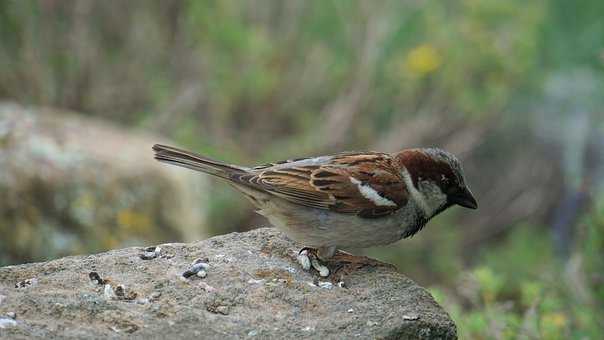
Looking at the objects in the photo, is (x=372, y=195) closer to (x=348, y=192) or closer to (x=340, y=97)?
(x=348, y=192)

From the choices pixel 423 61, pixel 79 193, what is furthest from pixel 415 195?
pixel 423 61

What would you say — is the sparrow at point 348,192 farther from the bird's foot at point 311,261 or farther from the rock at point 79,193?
the rock at point 79,193

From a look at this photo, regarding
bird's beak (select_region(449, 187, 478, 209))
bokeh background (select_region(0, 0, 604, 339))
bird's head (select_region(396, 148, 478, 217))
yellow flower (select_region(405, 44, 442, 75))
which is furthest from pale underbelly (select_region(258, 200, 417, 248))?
yellow flower (select_region(405, 44, 442, 75))

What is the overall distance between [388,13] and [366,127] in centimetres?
114

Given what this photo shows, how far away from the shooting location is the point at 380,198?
4.40 m

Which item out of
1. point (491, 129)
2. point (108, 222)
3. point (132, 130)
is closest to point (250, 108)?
point (132, 130)

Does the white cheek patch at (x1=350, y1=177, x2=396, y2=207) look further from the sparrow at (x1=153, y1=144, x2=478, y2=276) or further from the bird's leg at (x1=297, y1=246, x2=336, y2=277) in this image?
the bird's leg at (x1=297, y1=246, x2=336, y2=277)

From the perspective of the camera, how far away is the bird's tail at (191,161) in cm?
448

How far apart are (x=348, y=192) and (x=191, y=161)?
778mm

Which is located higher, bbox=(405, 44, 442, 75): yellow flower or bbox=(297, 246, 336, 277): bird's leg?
bbox=(405, 44, 442, 75): yellow flower

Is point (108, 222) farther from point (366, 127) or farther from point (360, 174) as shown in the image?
point (366, 127)

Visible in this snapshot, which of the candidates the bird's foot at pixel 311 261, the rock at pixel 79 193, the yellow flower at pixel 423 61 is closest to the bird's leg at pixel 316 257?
the bird's foot at pixel 311 261

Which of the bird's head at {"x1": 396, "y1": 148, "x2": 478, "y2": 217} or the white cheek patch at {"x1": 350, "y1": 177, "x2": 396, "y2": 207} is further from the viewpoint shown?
the bird's head at {"x1": 396, "y1": 148, "x2": 478, "y2": 217}

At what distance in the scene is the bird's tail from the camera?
448 centimetres
